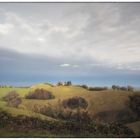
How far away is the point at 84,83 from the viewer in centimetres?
475

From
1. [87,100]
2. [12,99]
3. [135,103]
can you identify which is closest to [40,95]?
[12,99]

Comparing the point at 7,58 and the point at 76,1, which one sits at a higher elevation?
the point at 76,1

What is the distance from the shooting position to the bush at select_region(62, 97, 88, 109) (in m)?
4.75

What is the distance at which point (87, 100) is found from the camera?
476 centimetres

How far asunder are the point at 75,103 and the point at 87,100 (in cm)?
11

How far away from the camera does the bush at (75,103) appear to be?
15.6 feet

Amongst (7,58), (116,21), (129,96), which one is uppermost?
(116,21)

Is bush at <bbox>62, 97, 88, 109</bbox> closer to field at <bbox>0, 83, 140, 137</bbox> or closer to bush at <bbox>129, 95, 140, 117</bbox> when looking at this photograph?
field at <bbox>0, 83, 140, 137</bbox>

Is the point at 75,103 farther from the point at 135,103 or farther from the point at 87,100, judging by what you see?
the point at 135,103

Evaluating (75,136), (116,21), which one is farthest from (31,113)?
(116,21)

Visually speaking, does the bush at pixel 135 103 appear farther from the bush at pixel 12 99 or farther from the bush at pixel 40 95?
the bush at pixel 12 99

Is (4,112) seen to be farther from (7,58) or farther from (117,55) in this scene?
(117,55)

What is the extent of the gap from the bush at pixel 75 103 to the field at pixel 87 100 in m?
0.03

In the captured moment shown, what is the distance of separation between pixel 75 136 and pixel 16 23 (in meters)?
1.18
